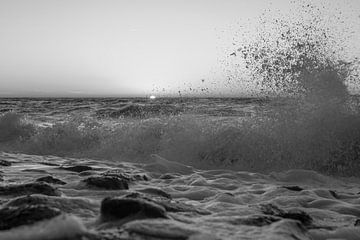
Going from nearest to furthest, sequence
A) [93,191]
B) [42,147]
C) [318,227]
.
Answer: [318,227], [93,191], [42,147]

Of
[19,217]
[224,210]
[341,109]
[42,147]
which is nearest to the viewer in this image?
[19,217]

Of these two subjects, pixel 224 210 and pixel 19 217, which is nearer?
pixel 19 217

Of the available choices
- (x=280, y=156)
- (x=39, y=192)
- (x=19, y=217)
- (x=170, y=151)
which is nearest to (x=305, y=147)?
(x=280, y=156)

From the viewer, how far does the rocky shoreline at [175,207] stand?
88.3 inches

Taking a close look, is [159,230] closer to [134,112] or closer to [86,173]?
[86,173]

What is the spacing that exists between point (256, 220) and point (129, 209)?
911 mm

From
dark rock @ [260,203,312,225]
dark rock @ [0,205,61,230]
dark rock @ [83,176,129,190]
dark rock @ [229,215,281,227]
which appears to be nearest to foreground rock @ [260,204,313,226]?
dark rock @ [260,203,312,225]

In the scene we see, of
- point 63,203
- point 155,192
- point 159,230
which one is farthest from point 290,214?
point 63,203

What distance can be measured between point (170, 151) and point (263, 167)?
1932mm

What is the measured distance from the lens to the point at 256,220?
2.73m

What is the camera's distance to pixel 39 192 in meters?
3.35

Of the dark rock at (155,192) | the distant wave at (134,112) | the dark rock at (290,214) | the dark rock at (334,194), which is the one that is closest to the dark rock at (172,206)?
the dark rock at (290,214)

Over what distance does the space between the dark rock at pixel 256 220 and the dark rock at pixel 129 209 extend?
0.54 meters

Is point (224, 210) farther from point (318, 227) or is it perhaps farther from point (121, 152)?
point (121, 152)
